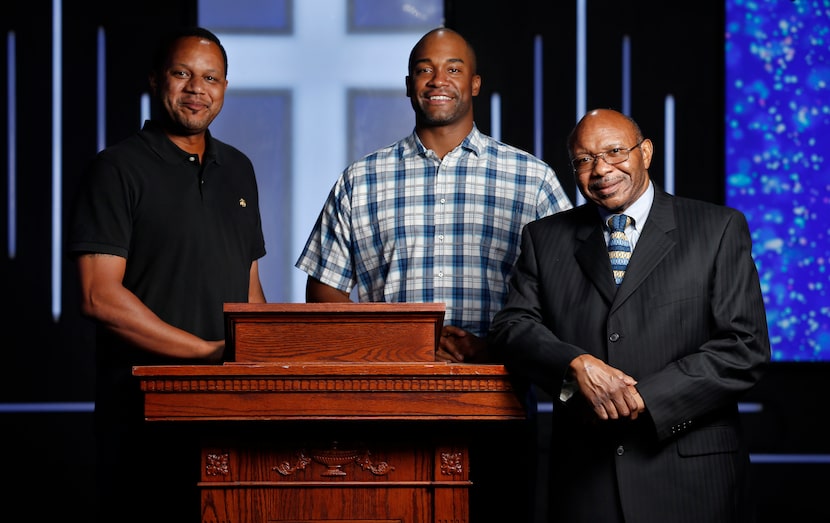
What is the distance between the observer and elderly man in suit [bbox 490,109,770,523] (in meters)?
2.24

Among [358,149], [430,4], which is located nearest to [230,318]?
[358,149]

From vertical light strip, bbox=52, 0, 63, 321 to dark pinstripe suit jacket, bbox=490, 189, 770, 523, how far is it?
8.85ft

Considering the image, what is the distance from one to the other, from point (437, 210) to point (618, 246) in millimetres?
739

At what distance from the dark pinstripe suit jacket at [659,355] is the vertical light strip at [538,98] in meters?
2.15

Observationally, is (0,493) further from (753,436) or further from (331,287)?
(753,436)

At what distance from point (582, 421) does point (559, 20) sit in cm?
276

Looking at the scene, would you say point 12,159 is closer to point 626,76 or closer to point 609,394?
point 626,76

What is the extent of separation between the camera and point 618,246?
8.04 feet

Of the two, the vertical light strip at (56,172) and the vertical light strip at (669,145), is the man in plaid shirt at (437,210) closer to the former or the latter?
the vertical light strip at (669,145)

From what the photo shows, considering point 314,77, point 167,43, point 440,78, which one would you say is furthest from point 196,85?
point 314,77

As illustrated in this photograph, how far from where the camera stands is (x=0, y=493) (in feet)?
14.8

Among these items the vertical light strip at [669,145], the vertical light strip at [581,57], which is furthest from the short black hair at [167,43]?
the vertical light strip at [669,145]

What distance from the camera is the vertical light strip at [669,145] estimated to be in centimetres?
458

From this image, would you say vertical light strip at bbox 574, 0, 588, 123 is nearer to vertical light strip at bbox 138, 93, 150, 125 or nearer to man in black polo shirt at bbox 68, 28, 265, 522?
vertical light strip at bbox 138, 93, 150, 125
